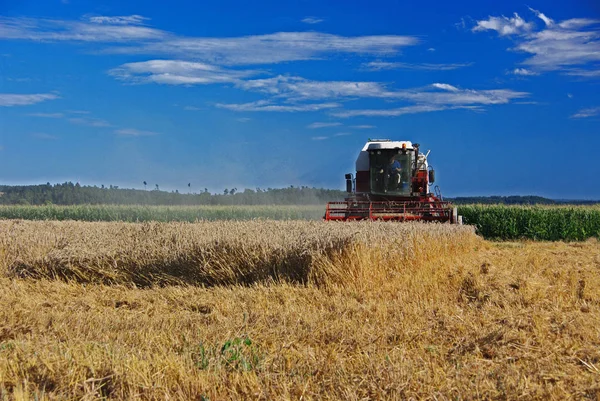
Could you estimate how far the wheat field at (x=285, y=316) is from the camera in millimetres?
4621

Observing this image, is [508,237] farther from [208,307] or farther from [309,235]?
[208,307]

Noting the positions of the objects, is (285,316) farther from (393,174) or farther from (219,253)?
(393,174)

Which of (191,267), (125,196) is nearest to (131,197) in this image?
(125,196)

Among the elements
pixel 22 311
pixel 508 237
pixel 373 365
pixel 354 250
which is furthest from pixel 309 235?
pixel 508 237

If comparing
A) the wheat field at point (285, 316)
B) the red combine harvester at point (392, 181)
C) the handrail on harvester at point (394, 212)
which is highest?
the red combine harvester at point (392, 181)

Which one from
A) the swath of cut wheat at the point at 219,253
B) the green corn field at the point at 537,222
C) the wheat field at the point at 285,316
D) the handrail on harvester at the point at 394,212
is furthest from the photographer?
the green corn field at the point at 537,222

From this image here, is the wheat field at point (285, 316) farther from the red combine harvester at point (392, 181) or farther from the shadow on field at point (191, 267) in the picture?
the red combine harvester at point (392, 181)

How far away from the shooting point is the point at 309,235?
33.3 ft

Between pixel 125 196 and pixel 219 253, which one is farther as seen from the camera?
pixel 125 196

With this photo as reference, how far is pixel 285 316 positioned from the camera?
690 cm

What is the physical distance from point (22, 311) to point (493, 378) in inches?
218

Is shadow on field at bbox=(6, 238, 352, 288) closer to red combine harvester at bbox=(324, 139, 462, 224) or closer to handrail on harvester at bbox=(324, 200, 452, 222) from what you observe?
handrail on harvester at bbox=(324, 200, 452, 222)

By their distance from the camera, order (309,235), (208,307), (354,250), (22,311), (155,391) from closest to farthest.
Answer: (155,391), (22,311), (208,307), (354,250), (309,235)

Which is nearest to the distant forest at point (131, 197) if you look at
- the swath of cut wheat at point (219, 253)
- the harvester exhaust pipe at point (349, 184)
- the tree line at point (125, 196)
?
the tree line at point (125, 196)
